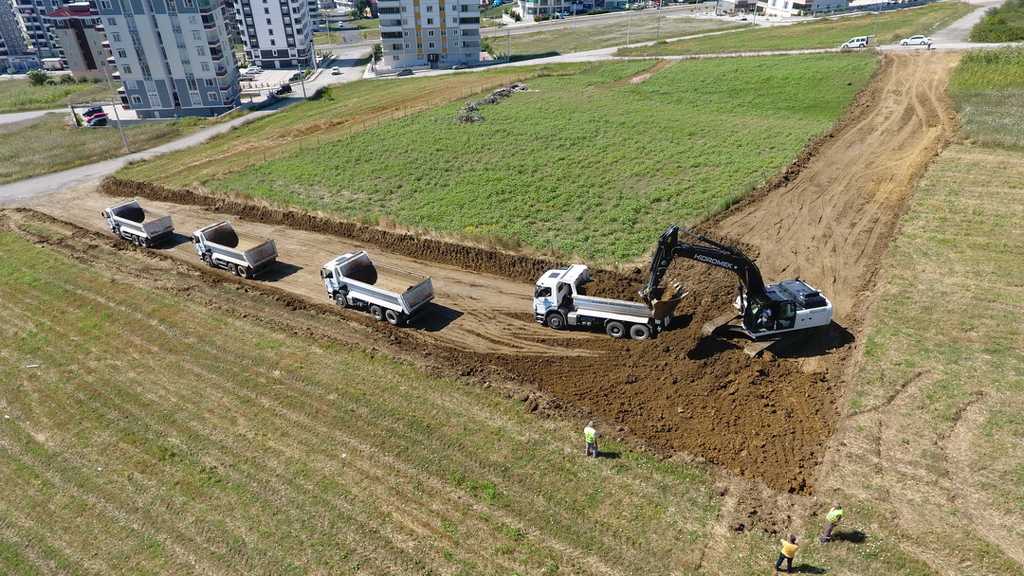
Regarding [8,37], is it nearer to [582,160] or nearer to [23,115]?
[23,115]

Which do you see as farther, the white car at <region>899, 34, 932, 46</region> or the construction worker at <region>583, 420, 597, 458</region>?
the white car at <region>899, 34, 932, 46</region>

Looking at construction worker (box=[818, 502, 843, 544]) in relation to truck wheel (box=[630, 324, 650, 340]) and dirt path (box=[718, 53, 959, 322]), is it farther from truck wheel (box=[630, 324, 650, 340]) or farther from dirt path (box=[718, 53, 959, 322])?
dirt path (box=[718, 53, 959, 322])

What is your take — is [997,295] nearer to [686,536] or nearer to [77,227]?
[686,536]

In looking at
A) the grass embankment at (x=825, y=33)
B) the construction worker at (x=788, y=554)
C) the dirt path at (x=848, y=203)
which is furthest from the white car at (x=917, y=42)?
the construction worker at (x=788, y=554)

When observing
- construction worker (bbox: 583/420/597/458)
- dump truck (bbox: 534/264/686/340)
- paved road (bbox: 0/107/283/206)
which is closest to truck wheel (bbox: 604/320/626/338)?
dump truck (bbox: 534/264/686/340)

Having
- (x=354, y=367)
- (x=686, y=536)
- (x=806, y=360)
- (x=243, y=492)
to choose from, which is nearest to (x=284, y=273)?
(x=354, y=367)

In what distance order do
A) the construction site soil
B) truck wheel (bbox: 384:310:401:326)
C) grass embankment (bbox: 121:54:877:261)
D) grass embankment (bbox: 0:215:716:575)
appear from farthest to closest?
Answer: grass embankment (bbox: 121:54:877:261) < truck wheel (bbox: 384:310:401:326) < the construction site soil < grass embankment (bbox: 0:215:716:575)

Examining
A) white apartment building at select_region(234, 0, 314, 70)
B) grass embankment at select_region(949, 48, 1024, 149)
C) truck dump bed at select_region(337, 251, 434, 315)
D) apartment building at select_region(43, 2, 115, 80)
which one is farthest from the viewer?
apartment building at select_region(43, 2, 115, 80)
